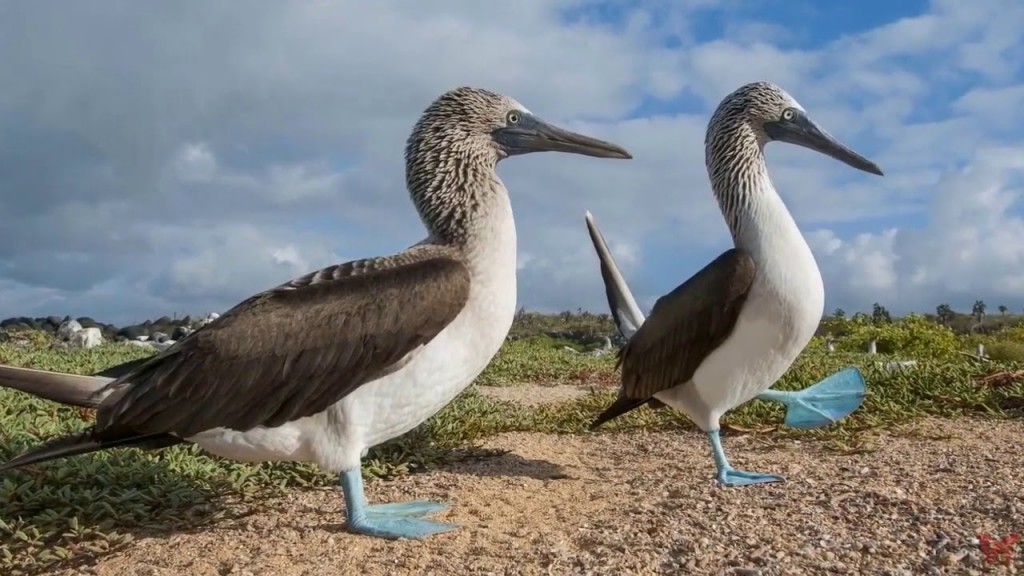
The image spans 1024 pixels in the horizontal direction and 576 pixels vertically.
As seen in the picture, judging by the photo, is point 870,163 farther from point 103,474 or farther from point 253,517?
point 103,474

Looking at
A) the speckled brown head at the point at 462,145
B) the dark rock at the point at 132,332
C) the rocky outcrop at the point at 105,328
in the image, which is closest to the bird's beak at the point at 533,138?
the speckled brown head at the point at 462,145

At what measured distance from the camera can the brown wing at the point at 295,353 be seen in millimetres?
3447

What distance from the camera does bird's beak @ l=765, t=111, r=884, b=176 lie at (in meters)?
4.93

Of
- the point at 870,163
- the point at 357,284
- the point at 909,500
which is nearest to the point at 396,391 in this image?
the point at 357,284

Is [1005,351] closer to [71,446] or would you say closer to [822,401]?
[822,401]

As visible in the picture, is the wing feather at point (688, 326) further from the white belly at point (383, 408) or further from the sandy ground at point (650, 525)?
the white belly at point (383, 408)

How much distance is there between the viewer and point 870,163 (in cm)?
520

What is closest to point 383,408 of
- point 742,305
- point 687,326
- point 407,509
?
point 407,509

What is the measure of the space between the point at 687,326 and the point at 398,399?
1.70m

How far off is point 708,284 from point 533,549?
5.72ft

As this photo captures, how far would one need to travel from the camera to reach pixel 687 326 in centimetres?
445

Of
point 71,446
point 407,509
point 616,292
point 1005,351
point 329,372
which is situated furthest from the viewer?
point 1005,351

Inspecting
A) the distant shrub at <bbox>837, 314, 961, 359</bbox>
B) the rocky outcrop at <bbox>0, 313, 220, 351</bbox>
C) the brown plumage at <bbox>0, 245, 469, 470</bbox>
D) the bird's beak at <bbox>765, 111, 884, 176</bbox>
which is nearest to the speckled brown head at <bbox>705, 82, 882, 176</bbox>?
the bird's beak at <bbox>765, 111, 884, 176</bbox>

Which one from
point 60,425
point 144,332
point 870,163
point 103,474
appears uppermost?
point 144,332
